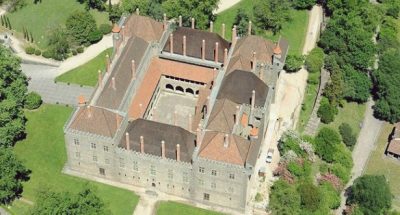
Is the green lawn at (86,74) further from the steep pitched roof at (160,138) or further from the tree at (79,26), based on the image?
the steep pitched roof at (160,138)

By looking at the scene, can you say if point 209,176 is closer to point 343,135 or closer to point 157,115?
point 157,115

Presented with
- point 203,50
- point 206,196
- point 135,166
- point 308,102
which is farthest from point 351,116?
point 135,166

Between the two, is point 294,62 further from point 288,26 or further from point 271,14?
point 288,26

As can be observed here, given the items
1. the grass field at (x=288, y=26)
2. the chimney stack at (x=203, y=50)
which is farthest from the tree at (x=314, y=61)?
the chimney stack at (x=203, y=50)

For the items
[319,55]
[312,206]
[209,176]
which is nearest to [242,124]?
[209,176]

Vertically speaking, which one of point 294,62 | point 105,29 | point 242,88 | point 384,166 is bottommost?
point 384,166

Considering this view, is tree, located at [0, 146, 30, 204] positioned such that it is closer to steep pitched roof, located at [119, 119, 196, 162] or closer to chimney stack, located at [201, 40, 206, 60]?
steep pitched roof, located at [119, 119, 196, 162]
